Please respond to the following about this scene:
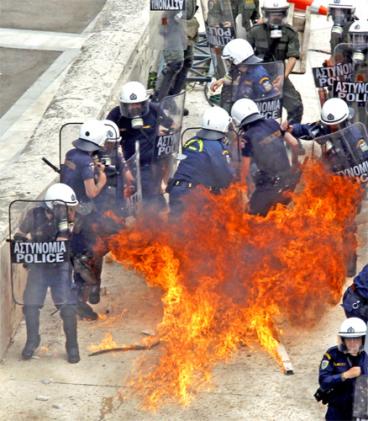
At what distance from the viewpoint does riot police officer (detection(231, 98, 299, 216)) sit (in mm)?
13648

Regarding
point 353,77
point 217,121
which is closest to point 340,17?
Answer: point 353,77

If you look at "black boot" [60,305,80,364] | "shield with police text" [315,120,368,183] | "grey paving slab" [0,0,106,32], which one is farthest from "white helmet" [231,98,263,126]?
"grey paving slab" [0,0,106,32]

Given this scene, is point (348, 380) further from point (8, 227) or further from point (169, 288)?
point (8, 227)

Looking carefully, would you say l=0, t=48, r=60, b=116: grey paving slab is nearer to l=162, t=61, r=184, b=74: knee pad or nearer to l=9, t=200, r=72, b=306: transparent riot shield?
l=162, t=61, r=184, b=74: knee pad

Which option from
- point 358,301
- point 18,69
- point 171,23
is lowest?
point 18,69

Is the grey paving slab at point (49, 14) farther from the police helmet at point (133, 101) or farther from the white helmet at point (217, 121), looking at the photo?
the white helmet at point (217, 121)

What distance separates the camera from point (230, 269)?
41.0 ft

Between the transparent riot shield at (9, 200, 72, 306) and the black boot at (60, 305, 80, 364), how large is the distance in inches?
2.7

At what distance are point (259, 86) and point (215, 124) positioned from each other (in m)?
2.08

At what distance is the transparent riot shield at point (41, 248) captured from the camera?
11.8m

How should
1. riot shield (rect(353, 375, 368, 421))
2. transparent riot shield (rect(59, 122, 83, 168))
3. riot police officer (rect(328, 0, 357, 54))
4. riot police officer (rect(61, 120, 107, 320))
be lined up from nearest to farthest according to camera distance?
1. riot shield (rect(353, 375, 368, 421))
2. riot police officer (rect(61, 120, 107, 320))
3. transparent riot shield (rect(59, 122, 83, 168))
4. riot police officer (rect(328, 0, 357, 54))

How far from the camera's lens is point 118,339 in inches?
489

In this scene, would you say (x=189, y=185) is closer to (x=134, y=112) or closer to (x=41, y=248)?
(x=134, y=112)

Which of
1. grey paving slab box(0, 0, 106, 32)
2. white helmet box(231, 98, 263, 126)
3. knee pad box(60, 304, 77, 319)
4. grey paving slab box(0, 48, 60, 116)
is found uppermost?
white helmet box(231, 98, 263, 126)
